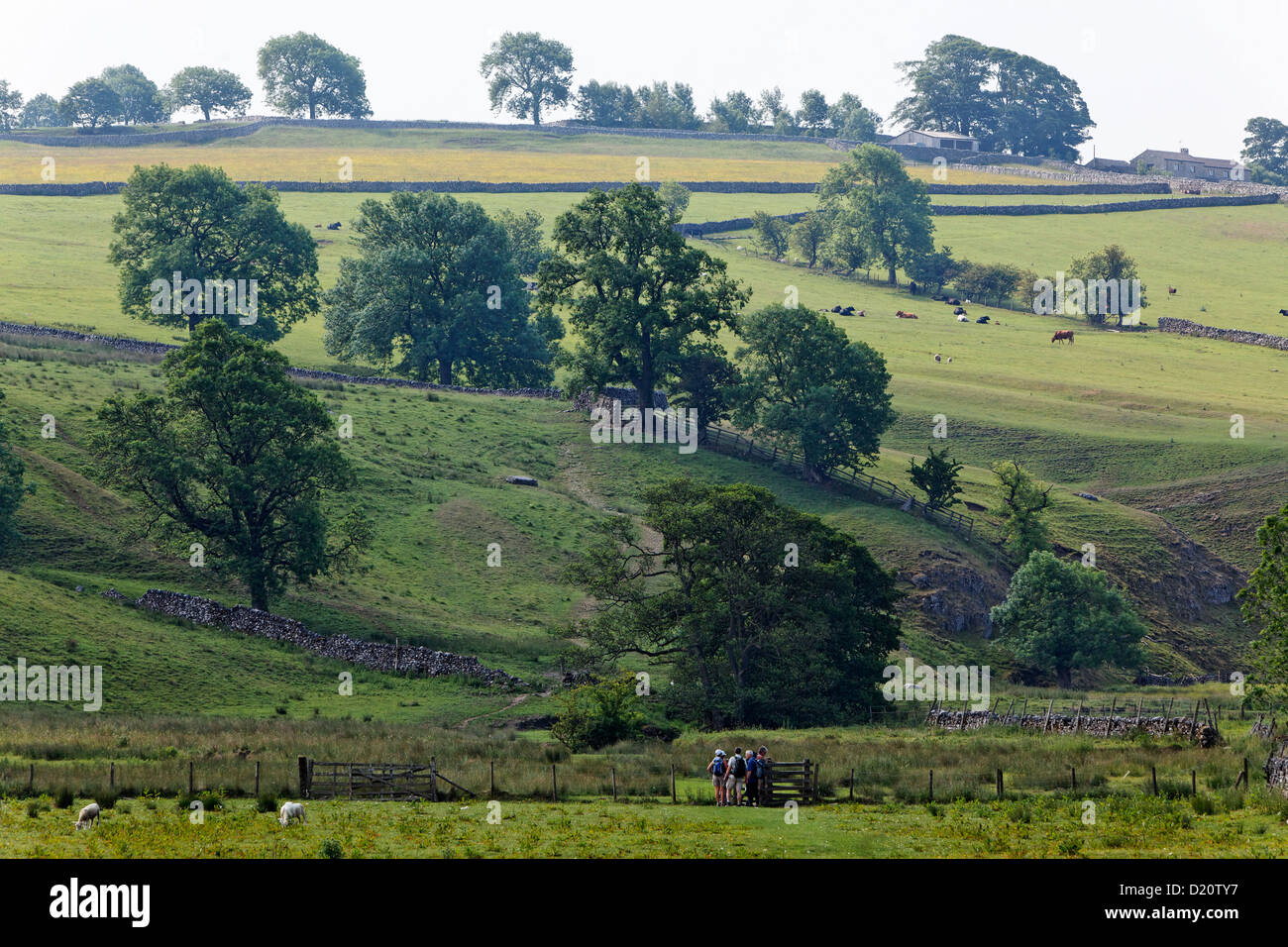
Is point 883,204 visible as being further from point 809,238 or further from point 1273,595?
point 1273,595

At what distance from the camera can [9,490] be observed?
194ft

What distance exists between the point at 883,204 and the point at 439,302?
210ft

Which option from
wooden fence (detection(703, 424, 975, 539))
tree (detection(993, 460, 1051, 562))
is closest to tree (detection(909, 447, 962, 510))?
wooden fence (detection(703, 424, 975, 539))

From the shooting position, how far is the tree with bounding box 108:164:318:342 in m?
97.6

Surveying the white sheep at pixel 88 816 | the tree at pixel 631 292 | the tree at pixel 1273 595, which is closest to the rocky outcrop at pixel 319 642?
the white sheep at pixel 88 816

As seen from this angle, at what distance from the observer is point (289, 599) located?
2505 inches

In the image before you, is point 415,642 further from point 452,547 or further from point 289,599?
point 452,547

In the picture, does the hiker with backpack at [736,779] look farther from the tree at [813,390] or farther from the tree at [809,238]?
the tree at [809,238]

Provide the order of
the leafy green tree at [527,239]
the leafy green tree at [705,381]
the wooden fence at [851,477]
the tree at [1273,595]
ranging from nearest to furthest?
the tree at [1273,595] < the wooden fence at [851,477] < the leafy green tree at [705,381] < the leafy green tree at [527,239]

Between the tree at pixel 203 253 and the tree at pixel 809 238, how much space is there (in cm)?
6709

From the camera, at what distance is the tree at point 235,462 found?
59.8 m

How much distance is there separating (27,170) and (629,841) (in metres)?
162

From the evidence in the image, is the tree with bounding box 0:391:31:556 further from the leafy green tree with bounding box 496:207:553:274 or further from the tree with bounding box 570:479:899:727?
the leafy green tree with bounding box 496:207:553:274
